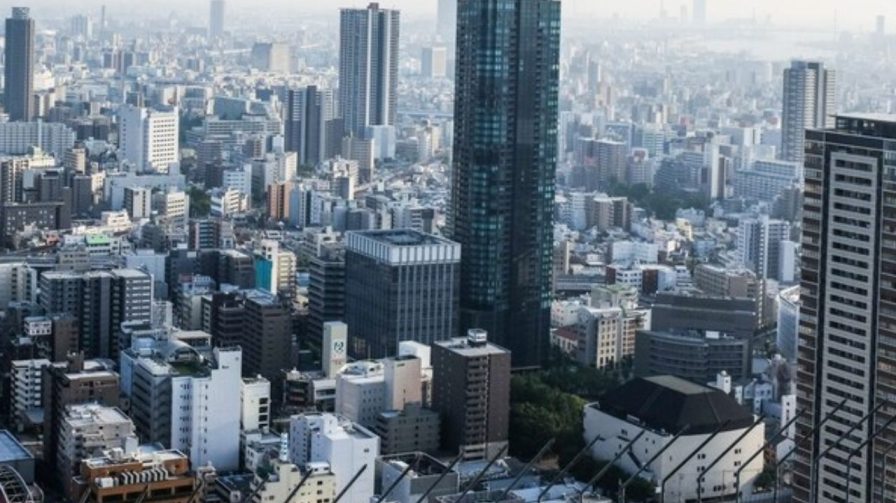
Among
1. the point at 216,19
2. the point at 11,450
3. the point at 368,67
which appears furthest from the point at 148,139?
the point at 11,450

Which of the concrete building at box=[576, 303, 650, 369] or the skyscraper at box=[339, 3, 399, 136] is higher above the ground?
the skyscraper at box=[339, 3, 399, 136]

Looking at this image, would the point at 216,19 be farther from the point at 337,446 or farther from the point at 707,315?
the point at 337,446

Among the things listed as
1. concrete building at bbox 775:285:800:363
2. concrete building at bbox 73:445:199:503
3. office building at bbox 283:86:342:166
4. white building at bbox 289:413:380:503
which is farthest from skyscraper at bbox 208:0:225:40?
concrete building at bbox 73:445:199:503

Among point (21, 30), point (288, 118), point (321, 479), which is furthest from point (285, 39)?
point (321, 479)

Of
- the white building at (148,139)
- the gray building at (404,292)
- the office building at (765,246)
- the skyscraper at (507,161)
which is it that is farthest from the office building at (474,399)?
the white building at (148,139)

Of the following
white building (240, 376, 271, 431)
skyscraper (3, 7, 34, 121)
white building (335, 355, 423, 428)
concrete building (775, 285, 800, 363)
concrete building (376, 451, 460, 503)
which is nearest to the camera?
concrete building (376, 451, 460, 503)

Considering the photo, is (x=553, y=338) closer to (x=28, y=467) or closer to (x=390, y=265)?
(x=390, y=265)

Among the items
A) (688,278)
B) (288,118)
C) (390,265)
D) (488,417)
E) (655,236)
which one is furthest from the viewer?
(288,118)

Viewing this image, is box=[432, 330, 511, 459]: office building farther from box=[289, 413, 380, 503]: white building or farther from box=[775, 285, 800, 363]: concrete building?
box=[775, 285, 800, 363]: concrete building
